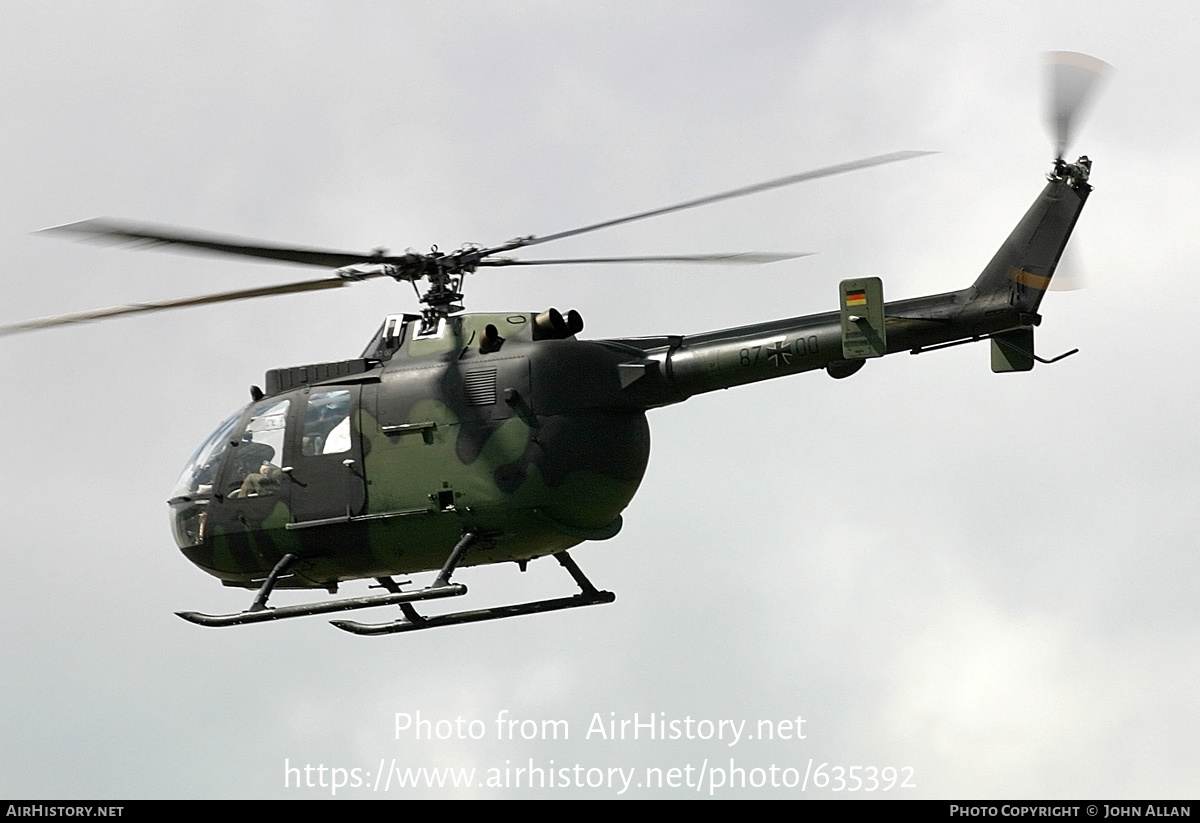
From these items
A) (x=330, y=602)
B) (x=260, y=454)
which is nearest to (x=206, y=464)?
(x=260, y=454)

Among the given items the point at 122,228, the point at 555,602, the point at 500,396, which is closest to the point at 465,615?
the point at 555,602

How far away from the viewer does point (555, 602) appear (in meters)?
25.5

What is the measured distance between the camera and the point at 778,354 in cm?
2355

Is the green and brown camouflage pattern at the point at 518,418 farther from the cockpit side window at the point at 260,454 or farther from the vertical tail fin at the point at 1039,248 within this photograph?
the cockpit side window at the point at 260,454

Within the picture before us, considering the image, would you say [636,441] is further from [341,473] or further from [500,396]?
[341,473]

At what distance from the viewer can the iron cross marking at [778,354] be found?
23.5m

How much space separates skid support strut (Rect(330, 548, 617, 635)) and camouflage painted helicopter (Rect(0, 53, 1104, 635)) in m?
0.02

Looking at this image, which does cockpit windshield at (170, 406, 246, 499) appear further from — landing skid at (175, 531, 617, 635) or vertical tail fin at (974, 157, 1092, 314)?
vertical tail fin at (974, 157, 1092, 314)

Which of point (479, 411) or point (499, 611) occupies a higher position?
point (479, 411)

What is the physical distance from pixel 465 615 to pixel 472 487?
1.83 meters

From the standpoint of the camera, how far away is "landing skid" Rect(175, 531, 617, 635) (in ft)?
78.8

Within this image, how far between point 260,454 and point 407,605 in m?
2.63

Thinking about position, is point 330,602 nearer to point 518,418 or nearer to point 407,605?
point 407,605

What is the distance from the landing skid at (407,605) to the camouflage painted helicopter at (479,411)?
0.03 meters
